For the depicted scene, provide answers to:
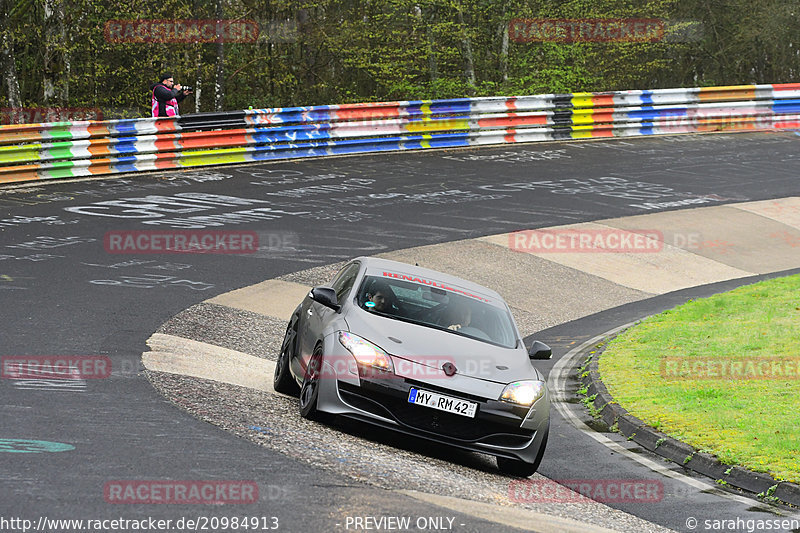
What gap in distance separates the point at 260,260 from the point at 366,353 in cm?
844

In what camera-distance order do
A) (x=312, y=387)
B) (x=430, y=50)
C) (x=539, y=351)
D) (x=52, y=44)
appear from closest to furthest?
(x=312, y=387), (x=539, y=351), (x=52, y=44), (x=430, y=50)

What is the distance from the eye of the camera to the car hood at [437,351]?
27.9ft

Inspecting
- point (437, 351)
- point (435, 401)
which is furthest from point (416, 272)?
point (435, 401)

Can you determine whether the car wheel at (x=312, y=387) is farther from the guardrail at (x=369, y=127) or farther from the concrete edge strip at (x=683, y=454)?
the guardrail at (x=369, y=127)

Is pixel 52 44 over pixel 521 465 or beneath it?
over

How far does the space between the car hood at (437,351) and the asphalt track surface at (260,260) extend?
1.05 metres

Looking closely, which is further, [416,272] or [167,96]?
[167,96]

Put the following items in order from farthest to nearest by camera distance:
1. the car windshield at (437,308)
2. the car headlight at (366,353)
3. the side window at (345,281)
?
1. the side window at (345,281)
2. the car windshield at (437,308)
3. the car headlight at (366,353)

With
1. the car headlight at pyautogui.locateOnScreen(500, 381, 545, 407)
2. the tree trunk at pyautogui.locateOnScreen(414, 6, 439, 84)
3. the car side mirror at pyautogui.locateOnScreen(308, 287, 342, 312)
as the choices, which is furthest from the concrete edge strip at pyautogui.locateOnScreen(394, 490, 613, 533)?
the tree trunk at pyautogui.locateOnScreen(414, 6, 439, 84)

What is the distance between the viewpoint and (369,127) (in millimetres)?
26125

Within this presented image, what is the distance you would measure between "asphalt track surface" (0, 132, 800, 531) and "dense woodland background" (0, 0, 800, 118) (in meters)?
8.46

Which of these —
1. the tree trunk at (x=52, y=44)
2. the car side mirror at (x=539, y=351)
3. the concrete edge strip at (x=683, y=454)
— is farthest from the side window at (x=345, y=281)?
the tree trunk at (x=52, y=44)

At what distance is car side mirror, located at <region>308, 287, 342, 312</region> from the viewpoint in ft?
30.4

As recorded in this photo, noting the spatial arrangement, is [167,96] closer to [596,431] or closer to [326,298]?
[326,298]
